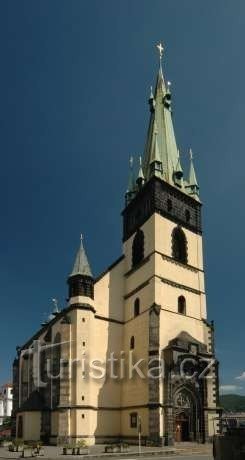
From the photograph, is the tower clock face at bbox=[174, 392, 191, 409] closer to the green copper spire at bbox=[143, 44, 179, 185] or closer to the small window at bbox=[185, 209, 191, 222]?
the small window at bbox=[185, 209, 191, 222]

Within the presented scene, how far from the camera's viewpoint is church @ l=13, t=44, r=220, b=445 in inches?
1497

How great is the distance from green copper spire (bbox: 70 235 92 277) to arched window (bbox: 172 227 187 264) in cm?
804

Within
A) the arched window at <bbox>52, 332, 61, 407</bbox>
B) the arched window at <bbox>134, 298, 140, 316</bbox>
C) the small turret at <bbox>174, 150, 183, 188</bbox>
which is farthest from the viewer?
the small turret at <bbox>174, 150, 183, 188</bbox>

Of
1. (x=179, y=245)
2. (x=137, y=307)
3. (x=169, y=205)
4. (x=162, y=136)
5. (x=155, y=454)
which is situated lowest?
(x=155, y=454)

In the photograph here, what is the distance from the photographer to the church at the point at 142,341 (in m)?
38.0

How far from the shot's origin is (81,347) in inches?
1580

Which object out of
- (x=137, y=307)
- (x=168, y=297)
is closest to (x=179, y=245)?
(x=168, y=297)

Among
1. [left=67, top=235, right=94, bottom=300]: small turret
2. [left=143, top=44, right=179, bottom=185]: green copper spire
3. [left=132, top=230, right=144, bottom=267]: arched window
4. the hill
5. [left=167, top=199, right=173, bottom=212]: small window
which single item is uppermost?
[left=143, top=44, right=179, bottom=185]: green copper spire

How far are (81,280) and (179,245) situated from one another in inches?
390

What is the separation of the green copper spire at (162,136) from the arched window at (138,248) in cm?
609

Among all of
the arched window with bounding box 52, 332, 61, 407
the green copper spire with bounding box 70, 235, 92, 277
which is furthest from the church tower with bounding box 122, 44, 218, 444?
the arched window with bounding box 52, 332, 61, 407

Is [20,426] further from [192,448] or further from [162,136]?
[162,136]

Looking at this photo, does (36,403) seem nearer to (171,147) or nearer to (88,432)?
(88,432)

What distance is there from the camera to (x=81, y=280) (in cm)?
4256
